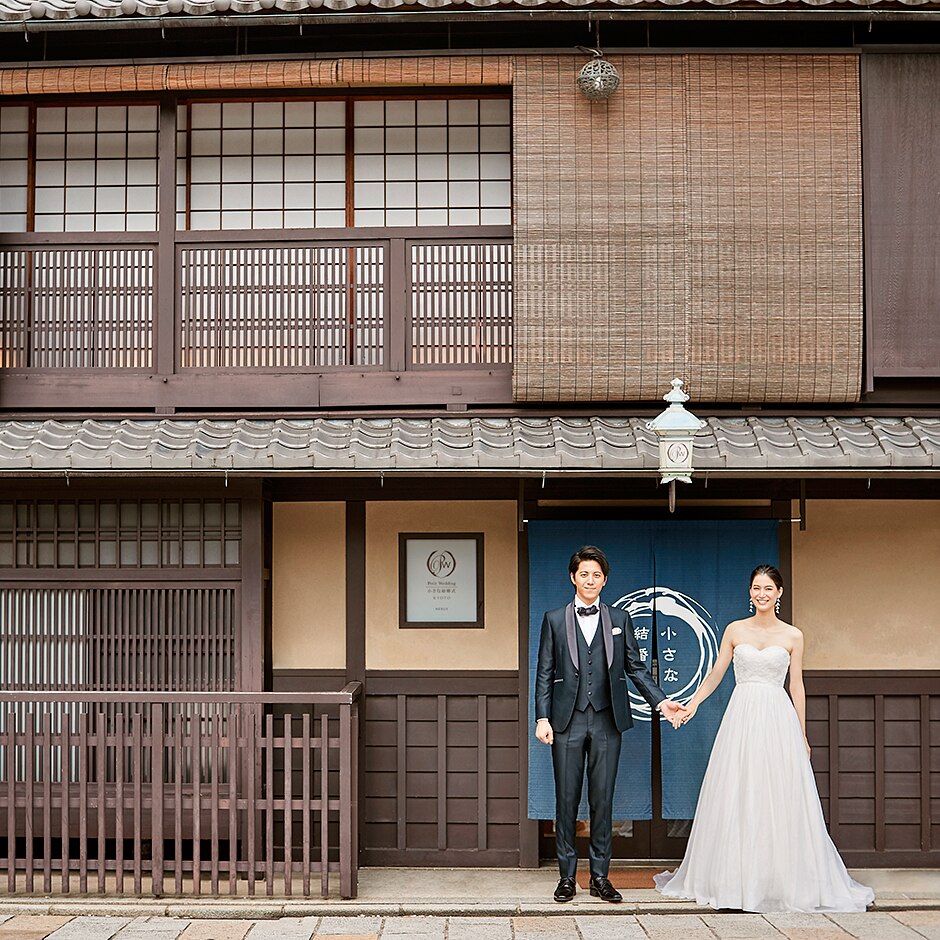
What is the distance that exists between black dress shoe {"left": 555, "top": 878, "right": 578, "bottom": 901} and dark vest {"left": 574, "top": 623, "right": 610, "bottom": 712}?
121cm

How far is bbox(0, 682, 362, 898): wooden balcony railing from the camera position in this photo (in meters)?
7.57

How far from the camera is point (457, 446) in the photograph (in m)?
7.80

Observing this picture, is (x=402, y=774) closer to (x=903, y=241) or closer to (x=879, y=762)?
(x=879, y=762)

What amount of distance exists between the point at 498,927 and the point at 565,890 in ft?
2.29

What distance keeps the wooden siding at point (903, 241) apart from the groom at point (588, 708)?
9.59 feet

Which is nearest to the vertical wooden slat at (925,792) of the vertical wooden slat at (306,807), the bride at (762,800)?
the bride at (762,800)

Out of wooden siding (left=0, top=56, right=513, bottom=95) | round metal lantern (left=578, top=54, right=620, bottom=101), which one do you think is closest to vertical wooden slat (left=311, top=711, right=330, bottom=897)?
wooden siding (left=0, top=56, right=513, bottom=95)

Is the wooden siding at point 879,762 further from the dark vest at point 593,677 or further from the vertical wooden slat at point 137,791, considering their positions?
the vertical wooden slat at point 137,791

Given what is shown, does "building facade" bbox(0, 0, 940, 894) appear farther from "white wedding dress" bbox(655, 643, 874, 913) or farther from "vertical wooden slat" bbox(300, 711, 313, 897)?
"white wedding dress" bbox(655, 643, 874, 913)

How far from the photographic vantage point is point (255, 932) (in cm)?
700

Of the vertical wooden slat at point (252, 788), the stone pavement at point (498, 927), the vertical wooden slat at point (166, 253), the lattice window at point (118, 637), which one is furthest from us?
the vertical wooden slat at point (166, 253)

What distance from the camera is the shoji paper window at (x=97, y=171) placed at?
30.0ft

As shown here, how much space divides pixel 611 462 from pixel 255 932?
12.9ft

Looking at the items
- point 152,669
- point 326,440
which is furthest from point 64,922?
point 326,440
